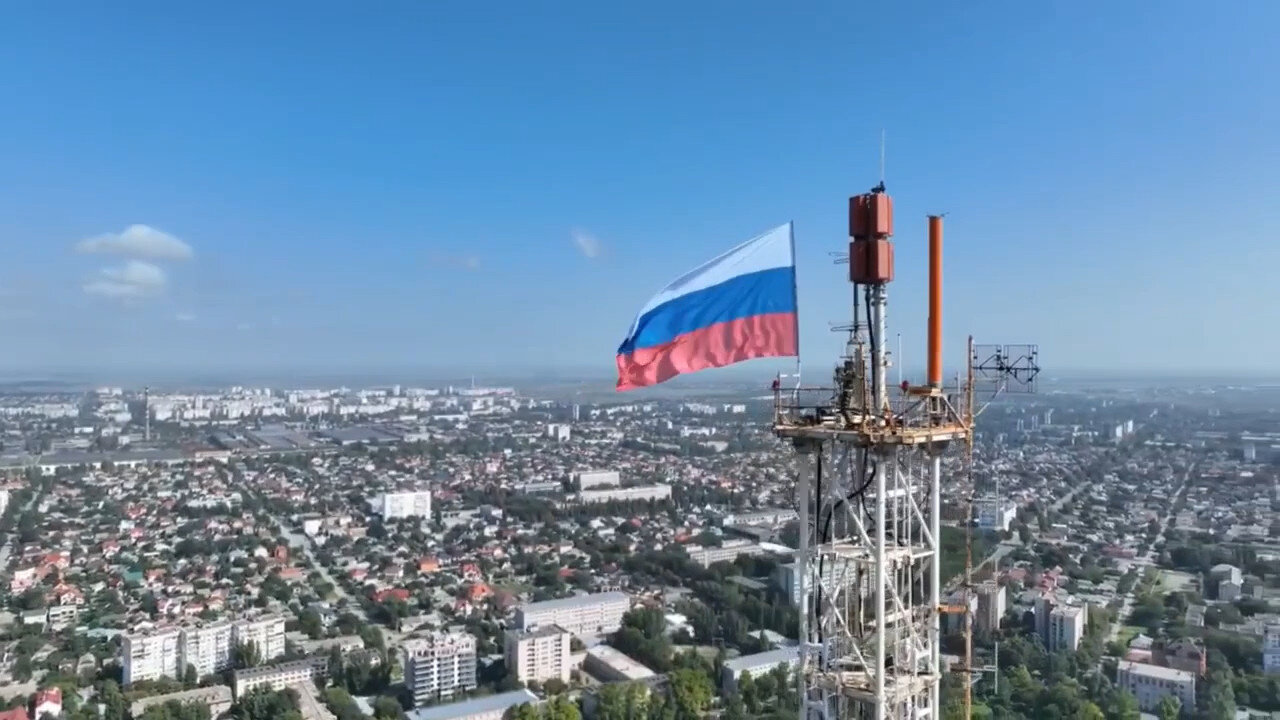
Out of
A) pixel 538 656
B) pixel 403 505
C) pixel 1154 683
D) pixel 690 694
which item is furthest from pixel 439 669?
pixel 403 505

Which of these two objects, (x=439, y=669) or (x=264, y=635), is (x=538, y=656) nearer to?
(x=439, y=669)

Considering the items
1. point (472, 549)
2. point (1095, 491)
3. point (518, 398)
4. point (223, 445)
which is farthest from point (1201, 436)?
point (518, 398)

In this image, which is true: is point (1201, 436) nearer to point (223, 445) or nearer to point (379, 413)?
point (223, 445)

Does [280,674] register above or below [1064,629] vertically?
below

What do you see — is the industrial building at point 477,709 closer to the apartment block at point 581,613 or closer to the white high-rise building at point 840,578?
the apartment block at point 581,613

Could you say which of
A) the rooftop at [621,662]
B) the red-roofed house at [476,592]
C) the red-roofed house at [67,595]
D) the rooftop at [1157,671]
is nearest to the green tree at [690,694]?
the rooftop at [621,662]

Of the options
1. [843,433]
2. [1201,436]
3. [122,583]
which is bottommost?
[122,583]

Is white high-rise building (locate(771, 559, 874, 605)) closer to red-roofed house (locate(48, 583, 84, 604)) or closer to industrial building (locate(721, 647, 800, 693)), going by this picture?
industrial building (locate(721, 647, 800, 693))
